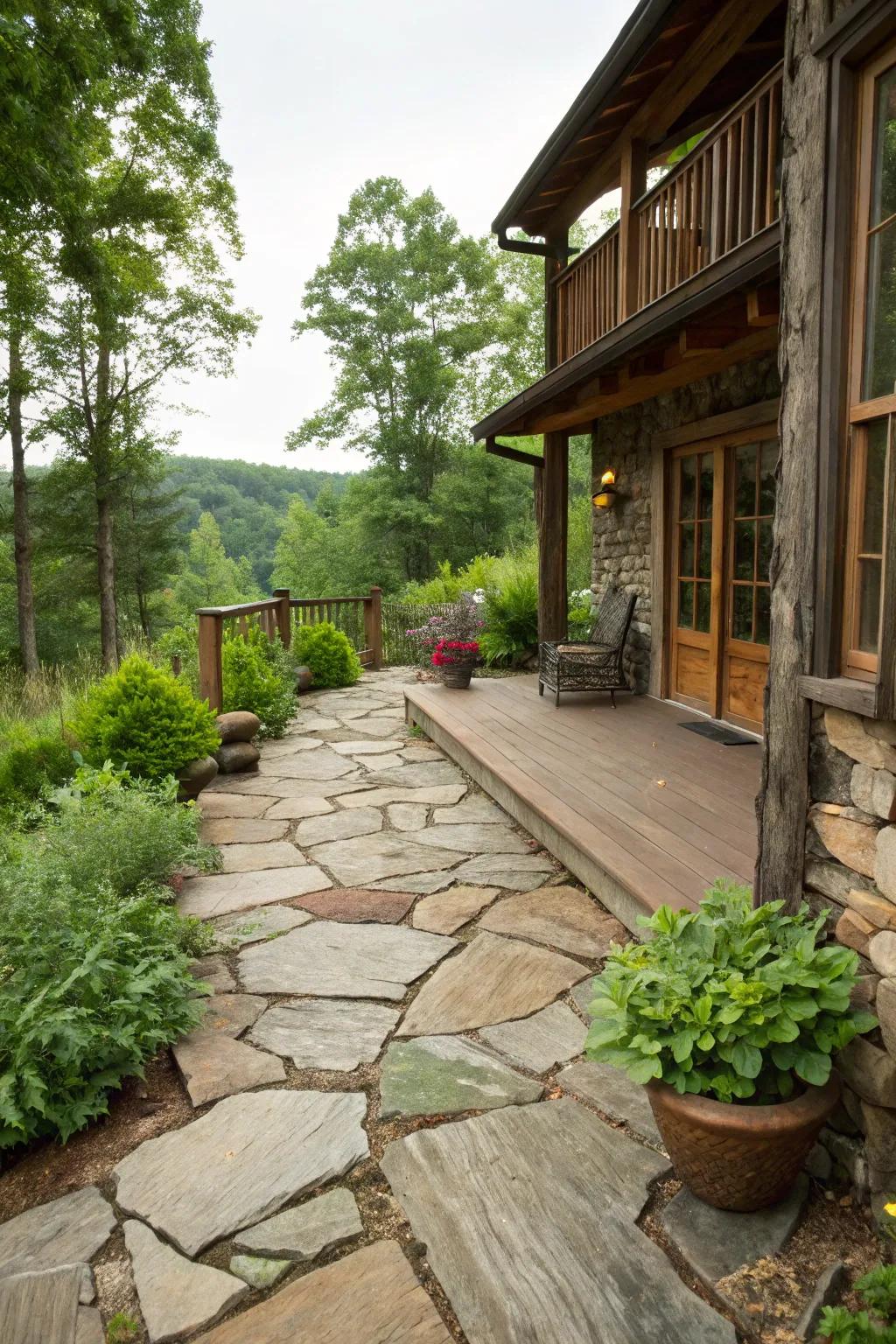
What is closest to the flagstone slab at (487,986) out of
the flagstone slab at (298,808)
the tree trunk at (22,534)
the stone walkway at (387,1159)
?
the stone walkway at (387,1159)

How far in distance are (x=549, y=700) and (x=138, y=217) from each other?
1297 centimetres

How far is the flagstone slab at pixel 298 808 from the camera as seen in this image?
4449mm

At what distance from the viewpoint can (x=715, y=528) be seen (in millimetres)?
5332

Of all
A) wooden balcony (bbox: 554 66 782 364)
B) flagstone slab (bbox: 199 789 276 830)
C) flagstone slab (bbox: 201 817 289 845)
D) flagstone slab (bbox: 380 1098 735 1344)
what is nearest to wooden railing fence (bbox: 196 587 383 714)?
flagstone slab (bbox: 199 789 276 830)

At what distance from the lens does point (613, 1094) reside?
2090 millimetres

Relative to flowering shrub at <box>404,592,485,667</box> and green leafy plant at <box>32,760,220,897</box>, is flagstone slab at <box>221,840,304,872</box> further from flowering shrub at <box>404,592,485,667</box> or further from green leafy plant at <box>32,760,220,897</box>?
flowering shrub at <box>404,592,485,667</box>

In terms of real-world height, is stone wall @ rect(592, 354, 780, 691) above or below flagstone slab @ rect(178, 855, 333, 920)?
above

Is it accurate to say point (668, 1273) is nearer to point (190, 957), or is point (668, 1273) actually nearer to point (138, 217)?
point (190, 957)

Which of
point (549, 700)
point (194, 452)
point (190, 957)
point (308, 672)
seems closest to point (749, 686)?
point (549, 700)

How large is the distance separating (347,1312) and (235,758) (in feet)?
13.5

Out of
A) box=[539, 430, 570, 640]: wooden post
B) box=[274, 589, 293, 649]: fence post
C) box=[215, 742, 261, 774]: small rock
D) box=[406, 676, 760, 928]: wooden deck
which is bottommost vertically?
box=[215, 742, 261, 774]: small rock

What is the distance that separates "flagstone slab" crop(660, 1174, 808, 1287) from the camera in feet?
5.11

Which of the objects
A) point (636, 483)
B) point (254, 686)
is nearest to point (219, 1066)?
point (254, 686)

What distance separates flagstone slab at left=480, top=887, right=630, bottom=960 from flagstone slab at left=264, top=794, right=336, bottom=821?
1564 millimetres
